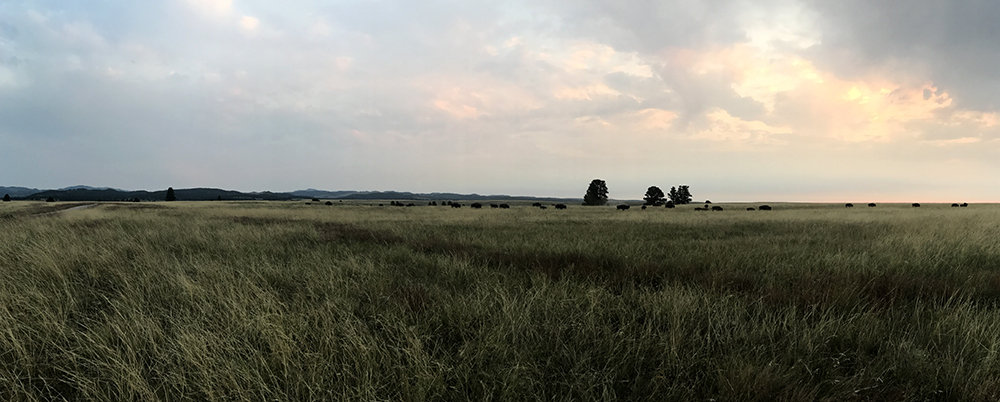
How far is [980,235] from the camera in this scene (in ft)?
30.0

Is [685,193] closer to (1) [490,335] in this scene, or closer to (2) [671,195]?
(2) [671,195]

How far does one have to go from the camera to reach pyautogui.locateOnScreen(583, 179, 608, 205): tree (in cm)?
7812

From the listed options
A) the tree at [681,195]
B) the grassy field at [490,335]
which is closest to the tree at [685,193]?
the tree at [681,195]

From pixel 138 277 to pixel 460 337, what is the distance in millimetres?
5113

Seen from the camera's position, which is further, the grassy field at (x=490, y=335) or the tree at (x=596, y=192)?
the tree at (x=596, y=192)

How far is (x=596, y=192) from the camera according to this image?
258 ft

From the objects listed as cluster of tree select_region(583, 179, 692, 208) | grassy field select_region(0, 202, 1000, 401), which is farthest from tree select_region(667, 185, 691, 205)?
grassy field select_region(0, 202, 1000, 401)

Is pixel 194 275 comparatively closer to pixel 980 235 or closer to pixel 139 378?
pixel 139 378

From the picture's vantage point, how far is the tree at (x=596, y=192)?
78.1m

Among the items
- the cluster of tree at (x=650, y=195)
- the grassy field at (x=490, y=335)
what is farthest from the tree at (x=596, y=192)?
the grassy field at (x=490, y=335)

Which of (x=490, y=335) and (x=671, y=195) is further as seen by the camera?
(x=671, y=195)

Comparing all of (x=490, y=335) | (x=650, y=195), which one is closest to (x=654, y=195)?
(x=650, y=195)

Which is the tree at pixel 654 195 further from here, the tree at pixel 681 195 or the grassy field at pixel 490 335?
the grassy field at pixel 490 335

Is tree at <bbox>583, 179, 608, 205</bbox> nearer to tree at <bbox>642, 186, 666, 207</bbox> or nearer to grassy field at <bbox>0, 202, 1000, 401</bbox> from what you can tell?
tree at <bbox>642, 186, 666, 207</bbox>
